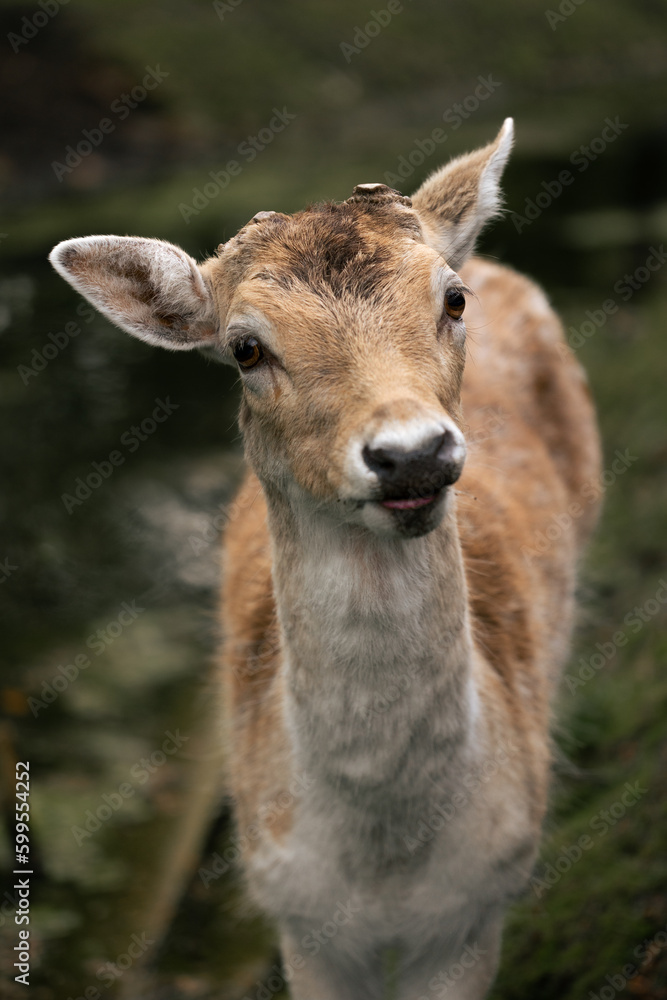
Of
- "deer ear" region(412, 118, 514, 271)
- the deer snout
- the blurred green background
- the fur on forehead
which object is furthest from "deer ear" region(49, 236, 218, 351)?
the blurred green background

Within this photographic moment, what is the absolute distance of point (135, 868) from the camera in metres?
Result: 6.07

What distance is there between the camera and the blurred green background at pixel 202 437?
5426 mm

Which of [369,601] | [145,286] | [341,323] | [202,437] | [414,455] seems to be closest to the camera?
[414,455]

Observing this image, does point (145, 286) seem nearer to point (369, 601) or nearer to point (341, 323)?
point (341, 323)

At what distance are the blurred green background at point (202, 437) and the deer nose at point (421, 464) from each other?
2395 millimetres

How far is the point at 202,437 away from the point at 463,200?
745cm

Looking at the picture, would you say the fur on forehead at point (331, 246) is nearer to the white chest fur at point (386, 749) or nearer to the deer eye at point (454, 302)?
the deer eye at point (454, 302)

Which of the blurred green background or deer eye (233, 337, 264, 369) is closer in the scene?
deer eye (233, 337, 264, 369)

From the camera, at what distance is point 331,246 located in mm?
3422

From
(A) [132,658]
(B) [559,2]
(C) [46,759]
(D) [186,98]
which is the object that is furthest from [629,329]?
(B) [559,2]

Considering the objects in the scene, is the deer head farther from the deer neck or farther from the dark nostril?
the deer neck

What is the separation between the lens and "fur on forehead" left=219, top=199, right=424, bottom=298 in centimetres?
336

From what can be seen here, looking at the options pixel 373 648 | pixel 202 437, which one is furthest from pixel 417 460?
pixel 202 437

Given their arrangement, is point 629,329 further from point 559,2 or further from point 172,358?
point 559,2
